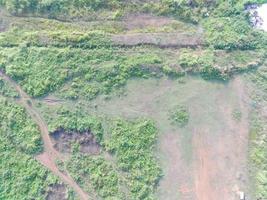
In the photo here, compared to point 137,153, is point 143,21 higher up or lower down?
higher up

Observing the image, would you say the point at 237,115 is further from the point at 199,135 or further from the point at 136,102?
the point at 136,102

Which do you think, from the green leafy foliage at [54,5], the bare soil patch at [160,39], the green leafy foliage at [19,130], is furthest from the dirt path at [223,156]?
the green leafy foliage at [19,130]

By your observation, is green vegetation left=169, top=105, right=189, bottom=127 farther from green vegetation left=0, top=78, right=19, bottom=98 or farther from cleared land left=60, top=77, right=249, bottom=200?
green vegetation left=0, top=78, right=19, bottom=98

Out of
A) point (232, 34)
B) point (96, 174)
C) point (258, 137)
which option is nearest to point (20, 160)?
point (96, 174)

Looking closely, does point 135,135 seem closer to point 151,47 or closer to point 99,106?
point 99,106

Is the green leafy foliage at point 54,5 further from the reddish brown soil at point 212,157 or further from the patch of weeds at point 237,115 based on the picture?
the patch of weeds at point 237,115

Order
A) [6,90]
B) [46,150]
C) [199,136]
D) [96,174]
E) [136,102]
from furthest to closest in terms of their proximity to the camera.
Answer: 1. [6,90]
2. [46,150]
3. [136,102]
4. [199,136]
5. [96,174]
